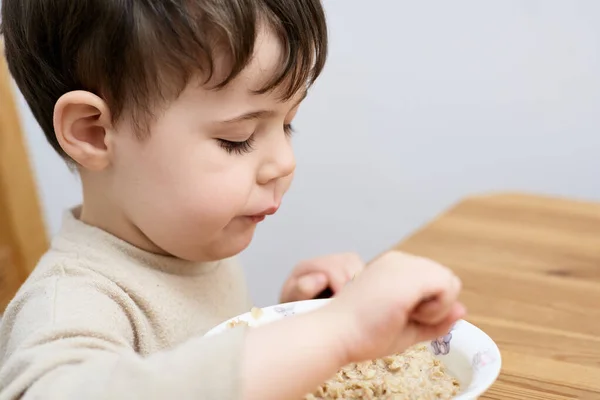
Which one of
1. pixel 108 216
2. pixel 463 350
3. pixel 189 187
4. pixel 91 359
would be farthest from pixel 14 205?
pixel 463 350

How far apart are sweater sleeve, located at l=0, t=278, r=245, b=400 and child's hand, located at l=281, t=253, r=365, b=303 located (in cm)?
28

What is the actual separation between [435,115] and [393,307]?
1229 mm

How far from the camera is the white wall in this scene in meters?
1.58

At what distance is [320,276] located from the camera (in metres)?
0.89

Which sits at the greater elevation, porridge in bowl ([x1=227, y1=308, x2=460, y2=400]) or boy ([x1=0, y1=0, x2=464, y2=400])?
boy ([x1=0, y1=0, x2=464, y2=400])

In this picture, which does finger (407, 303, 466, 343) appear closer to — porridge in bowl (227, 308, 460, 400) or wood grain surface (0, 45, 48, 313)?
porridge in bowl (227, 308, 460, 400)

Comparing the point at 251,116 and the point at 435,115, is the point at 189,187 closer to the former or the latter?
the point at 251,116

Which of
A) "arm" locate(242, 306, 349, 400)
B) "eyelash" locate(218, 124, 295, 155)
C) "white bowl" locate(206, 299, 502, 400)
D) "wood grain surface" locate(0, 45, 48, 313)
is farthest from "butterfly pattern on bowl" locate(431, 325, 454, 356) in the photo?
"wood grain surface" locate(0, 45, 48, 313)

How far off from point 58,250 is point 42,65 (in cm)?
17

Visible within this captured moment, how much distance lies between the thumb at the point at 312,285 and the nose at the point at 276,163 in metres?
0.20

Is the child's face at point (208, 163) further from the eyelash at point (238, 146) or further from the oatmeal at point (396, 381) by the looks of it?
the oatmeal at point (396, 381)

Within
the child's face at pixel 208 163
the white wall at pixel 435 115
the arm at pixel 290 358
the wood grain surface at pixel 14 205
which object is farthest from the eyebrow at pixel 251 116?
the white wall at pixel 435 115

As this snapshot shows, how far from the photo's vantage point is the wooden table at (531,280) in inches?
27.0

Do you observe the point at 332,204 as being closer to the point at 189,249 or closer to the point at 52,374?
the point at 189,249
